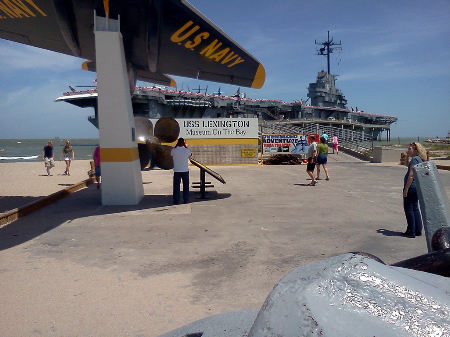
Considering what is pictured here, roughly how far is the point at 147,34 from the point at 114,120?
2130 millimetres

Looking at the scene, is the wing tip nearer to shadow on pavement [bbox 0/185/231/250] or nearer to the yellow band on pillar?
shadow on pavement [bbox 0/185/231/250]

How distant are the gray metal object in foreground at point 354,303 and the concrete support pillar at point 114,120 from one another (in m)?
7.51

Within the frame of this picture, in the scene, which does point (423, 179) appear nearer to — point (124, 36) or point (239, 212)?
point (239, 212)

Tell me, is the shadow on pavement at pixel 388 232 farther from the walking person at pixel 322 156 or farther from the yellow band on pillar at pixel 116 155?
the walking person at pixel 322 156

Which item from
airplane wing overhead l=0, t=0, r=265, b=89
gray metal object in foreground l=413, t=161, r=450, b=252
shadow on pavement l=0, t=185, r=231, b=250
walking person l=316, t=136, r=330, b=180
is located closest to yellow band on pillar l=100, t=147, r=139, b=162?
shadow on pavement l=0, t=185, r=231, b=250

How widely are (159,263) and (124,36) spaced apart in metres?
6.42

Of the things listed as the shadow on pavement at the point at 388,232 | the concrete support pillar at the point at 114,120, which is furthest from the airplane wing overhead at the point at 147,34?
the shadow on pavement at the point at 388,232

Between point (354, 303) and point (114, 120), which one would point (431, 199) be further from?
point (114, 120)

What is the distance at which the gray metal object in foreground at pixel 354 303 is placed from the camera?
786 millimetres

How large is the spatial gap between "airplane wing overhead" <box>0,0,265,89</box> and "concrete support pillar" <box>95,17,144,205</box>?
25.1 inches

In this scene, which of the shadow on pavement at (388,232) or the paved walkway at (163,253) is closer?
the paved walkway at (163,253)

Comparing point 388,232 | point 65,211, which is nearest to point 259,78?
point 388,232

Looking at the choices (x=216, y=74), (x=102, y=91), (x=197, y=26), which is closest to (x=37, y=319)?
(x=102, y=91)

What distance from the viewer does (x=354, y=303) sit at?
833 millimetres
